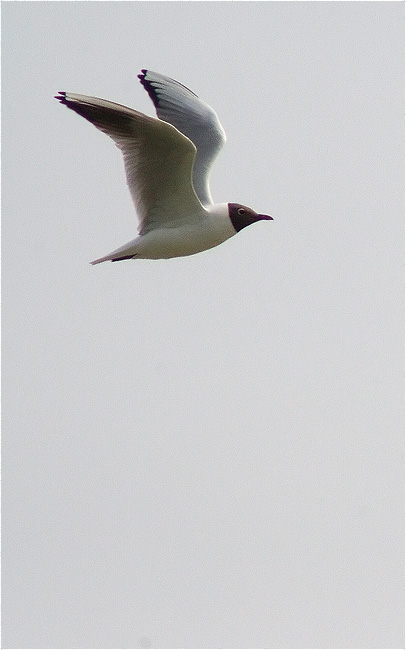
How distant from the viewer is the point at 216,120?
9617 millimetres

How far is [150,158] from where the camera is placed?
26.3 ft

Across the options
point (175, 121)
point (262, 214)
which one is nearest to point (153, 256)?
point (262, 214)

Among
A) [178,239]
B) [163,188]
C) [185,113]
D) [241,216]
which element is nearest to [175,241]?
[178,239]

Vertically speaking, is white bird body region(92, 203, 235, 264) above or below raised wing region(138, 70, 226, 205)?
below

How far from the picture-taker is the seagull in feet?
25.2

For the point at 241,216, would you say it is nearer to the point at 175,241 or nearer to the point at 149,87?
the point at 175,241

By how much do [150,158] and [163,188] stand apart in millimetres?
250

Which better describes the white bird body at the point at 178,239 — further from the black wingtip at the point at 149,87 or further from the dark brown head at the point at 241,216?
the black wingtip at the point at 149,87

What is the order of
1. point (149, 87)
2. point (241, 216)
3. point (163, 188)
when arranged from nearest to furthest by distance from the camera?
point (163, 188), point (241, 216), point (149, 87)

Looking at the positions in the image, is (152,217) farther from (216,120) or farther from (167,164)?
(216,120)

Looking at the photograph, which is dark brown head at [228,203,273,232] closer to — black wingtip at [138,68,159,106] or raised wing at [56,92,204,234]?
raised wing at [56,92,204,234]

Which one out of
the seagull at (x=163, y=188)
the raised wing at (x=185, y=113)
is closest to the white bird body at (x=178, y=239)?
the seagull at (x=163, y=188)

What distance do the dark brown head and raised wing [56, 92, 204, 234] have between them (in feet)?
0.84

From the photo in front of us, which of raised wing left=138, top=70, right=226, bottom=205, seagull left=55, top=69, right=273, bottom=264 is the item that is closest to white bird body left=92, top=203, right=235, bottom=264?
seagull left=55, top=69, right=273, bottom=264
